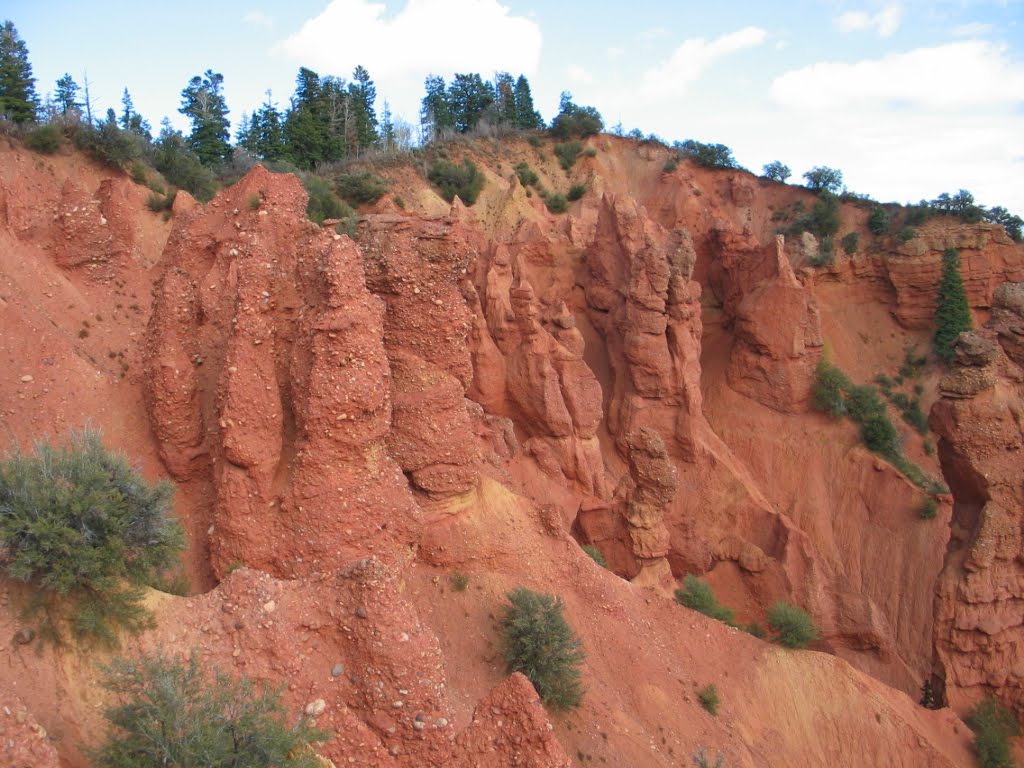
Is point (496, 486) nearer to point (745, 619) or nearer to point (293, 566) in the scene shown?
point (293, 566)

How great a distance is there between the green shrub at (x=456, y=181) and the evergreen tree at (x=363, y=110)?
5608mm

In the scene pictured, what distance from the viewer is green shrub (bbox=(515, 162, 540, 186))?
41656 millimetres

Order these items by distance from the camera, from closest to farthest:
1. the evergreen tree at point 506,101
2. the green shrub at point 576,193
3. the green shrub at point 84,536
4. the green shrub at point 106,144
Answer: the green shrub at point 84,536
the green shrub at point 106,144
the green shrub at point 576,193
the evergreen tree at point 506,101

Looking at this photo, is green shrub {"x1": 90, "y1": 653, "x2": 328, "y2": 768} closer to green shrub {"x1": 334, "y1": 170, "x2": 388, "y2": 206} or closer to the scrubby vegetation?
the scrubby vegetation

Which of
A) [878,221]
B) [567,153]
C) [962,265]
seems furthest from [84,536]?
[567,153]

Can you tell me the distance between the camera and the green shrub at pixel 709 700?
1298 centimetres

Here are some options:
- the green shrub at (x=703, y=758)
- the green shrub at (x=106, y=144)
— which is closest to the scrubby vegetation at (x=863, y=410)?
the green shrub at (x=703, y=758)

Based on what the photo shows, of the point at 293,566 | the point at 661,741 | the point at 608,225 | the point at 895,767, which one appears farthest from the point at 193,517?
the point at 608,225

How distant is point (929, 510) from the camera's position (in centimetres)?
2469

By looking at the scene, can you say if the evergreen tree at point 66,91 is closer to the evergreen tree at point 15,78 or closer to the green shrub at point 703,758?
the evergreen tree at point 15,78

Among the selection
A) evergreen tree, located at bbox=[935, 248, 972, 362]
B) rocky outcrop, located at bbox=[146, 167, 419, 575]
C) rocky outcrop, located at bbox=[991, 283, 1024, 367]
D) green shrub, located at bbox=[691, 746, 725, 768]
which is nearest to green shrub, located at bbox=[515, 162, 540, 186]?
evergreen tree, located at bbox=[935, 248, 972, 362]

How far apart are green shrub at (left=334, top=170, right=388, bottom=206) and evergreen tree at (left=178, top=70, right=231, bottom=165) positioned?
6.29 m

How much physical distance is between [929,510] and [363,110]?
3733 centimetres

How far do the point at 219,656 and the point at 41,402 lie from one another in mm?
5337
